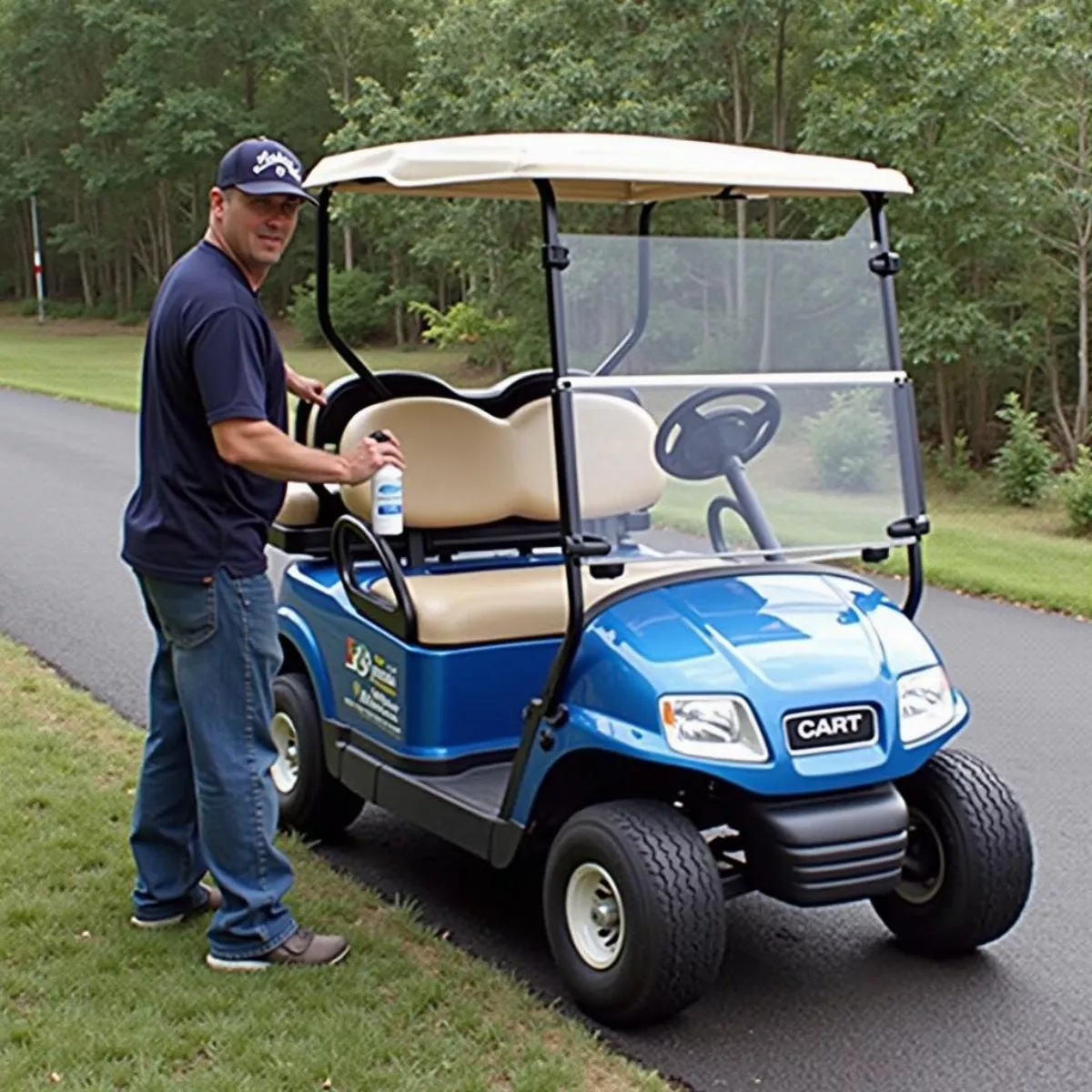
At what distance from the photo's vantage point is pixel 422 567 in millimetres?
4809

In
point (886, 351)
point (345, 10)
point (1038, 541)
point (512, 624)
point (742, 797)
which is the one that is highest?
point (345, 10)

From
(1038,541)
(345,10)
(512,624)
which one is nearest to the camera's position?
(512,624)

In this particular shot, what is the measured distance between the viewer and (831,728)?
3.42 metres

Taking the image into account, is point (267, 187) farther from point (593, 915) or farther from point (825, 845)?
point (825, 845)

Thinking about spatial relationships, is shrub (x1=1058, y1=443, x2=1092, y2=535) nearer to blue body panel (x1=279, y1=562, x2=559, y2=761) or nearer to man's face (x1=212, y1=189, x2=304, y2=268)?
blue body panel (x1=279, y1=562, x2=559, y2=761)

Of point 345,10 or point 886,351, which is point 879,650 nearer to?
point 886,351

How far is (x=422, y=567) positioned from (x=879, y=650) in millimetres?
1688

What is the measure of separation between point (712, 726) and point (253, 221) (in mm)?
1553

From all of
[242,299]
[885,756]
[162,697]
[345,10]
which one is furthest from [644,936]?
[345,10]

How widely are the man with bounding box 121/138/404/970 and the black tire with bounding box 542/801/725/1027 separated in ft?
2.37

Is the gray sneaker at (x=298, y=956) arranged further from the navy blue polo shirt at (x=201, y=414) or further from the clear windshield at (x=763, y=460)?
the clear windshield at (x=763, y=460)

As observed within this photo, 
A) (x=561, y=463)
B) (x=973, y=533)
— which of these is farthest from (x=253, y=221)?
(x=973, y=533)

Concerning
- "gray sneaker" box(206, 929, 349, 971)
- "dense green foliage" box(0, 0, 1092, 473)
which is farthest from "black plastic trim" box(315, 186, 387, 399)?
"gray sneaker" box(206, 929, 349, 971)

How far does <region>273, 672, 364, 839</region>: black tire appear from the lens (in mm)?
4602
